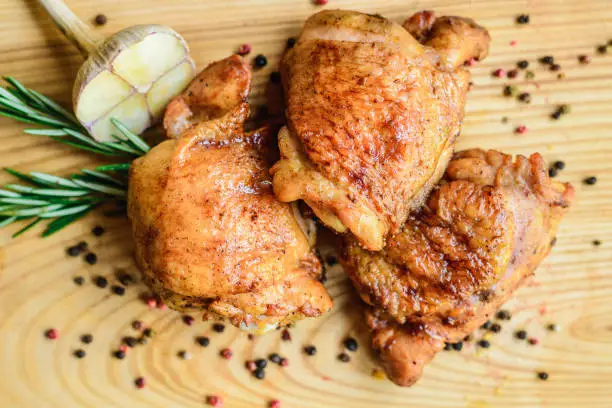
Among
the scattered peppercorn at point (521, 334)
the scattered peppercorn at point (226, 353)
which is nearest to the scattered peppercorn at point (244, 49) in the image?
the scattered peppercorn at point (226, 353)

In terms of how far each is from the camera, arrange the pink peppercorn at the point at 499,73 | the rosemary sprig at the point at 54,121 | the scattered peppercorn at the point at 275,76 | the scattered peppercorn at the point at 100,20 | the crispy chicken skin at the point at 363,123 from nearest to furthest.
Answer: the crispy chicken skin at the point at 363,123, the rosemary sprig at the point at 54,121, the scattered peppercorn at the point at 100,20, the scattered peppercorn at the point at 275,76, the pink peppercorn at the point at 499,73

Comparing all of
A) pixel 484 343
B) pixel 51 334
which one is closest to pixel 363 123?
pixel 484 343

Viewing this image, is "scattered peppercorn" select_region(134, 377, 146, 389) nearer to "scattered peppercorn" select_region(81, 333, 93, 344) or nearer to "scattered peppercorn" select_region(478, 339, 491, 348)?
"scattered peppercorn" select_region(81, 333, 93, 344)

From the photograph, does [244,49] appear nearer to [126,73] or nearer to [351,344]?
[126,73]

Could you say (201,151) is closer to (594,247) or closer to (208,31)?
(208,31)

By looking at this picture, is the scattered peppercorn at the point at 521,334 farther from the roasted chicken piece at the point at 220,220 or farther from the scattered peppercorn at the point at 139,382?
the scattered peppercorn at the point at 139,382

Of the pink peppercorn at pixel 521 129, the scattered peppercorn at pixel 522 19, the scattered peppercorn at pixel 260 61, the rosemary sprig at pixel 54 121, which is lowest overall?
the pink peppercorn at pixel 521 129
